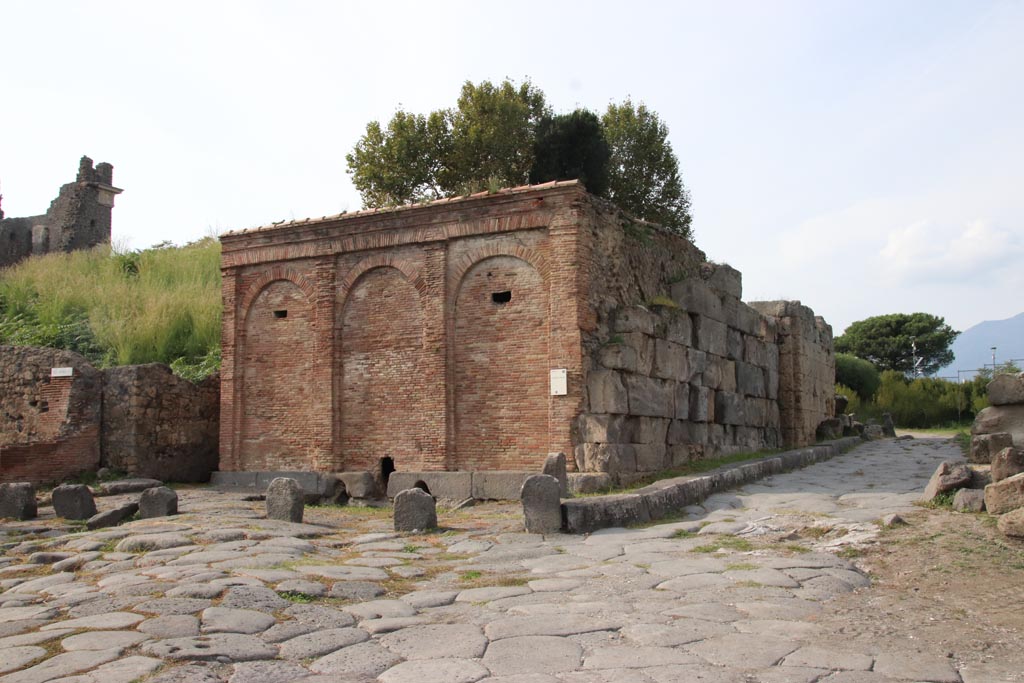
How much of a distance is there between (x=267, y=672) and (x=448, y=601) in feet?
6.20

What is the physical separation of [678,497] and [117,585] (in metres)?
6.14

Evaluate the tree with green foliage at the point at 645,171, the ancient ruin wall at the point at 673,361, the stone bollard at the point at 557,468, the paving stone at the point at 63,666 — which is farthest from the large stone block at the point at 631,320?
the tree with green foliage at the point at 645,171

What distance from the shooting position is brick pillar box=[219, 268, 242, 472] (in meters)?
16.6

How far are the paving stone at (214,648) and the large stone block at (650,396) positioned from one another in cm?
911

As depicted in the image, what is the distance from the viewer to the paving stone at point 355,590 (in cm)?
648

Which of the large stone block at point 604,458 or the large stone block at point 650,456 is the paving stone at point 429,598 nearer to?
the large stone block at point 604,458

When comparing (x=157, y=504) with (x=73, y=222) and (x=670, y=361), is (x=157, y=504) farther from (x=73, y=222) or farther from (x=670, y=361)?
(x=73, y=222)

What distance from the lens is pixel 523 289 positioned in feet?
45.9

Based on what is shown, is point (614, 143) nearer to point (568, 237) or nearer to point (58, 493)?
point (568, 237)

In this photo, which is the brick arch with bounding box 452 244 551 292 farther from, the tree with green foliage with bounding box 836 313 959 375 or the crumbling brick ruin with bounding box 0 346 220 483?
the tree with green foliage with bounding box 836 313 959 375

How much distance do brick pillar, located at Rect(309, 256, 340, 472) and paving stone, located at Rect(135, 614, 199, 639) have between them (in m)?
9.76

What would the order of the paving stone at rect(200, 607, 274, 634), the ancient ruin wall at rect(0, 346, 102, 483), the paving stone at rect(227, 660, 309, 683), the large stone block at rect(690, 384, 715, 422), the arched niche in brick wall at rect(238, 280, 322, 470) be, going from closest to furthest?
the paving stone at rect(227, 660, 309, 683)
the paving stone at rect(200, 607, 274, 634)
the ancient ruin wall at rect(0, 346, 102, 483)
the large stone block at rect(690, 384, 715, 422)
the arched niche in brick wall at rect(238, 280, 322, 470)

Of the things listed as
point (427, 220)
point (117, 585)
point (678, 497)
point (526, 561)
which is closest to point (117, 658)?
point (117, 585)

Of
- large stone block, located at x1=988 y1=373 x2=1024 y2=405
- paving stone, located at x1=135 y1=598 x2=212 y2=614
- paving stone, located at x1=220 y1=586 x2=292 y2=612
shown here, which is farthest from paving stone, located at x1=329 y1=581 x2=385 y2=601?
large stone block, located at x1=988 y1=373 x2=1024 y2=405
